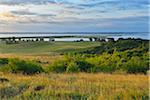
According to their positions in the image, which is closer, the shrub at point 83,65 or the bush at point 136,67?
the bush at point 136,67

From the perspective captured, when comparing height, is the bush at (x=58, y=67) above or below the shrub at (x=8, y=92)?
below

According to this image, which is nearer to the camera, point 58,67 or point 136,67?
point 136,67

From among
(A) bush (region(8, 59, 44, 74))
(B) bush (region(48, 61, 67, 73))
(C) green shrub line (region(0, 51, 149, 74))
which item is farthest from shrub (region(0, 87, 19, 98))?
(B) bush (region(48, 61, 67, 73))

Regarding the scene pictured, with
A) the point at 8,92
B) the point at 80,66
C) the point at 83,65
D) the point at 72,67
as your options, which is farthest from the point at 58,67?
the point at 8,92

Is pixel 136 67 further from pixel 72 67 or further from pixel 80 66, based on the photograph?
pixel 72 67

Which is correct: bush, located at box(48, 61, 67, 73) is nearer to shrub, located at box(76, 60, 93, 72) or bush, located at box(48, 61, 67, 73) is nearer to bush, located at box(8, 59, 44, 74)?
shrub, located at box(76, 60, 93, 72)

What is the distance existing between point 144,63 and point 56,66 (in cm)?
555

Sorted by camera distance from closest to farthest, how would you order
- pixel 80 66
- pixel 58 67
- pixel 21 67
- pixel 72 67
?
pixel 21 67
pixel 72 67
pixel 58 67
pixel 80 66

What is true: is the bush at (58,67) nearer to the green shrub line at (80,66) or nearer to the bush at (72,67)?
the green shrub line at (80,66)

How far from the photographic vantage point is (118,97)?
34.8 ft

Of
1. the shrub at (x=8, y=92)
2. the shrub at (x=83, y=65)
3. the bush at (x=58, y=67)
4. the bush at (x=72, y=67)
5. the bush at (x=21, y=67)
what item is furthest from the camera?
the shrub at (x=83, y=65)

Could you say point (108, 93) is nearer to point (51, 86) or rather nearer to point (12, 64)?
point (51, 86)

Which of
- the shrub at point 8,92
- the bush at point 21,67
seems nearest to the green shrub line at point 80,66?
the bush at point 21,67

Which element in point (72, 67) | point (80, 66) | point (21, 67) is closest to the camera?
point (21, 67)
